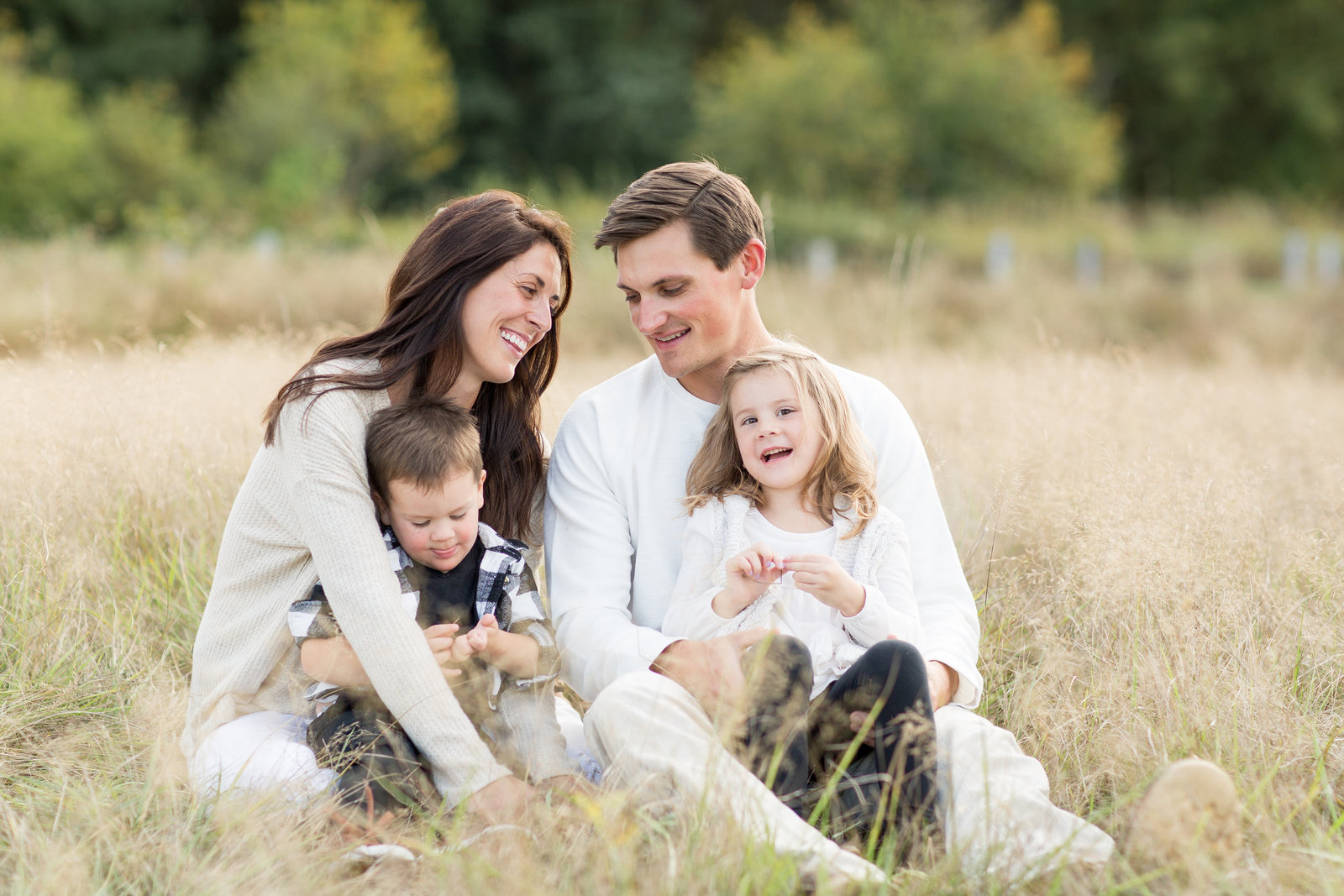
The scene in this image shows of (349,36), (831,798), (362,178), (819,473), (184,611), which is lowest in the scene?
(831,798)

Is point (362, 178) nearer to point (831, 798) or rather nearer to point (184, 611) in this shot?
point (184, 611)

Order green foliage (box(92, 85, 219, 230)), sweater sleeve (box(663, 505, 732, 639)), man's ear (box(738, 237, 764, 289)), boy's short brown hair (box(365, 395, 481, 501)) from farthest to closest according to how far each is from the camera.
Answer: green foliage (box(92, 85, 219, 230)) → man's ear (box(738, 237, 764, 289)) → sweater sleeve (box(663, 505, 732, 639)) → boy's short brown hair (box(365, 395, 481, 501))

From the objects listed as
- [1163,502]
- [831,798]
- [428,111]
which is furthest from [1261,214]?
[831,798]

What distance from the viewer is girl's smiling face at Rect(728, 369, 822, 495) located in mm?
2586

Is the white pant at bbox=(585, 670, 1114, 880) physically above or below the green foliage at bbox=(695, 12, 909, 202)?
below

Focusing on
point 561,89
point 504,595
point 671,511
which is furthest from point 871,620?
point 561,89

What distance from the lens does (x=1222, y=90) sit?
2528 cm

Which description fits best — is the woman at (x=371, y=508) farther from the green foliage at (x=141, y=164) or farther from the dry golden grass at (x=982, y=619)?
the green foliage at (x=141, y=164)

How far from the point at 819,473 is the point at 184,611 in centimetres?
187

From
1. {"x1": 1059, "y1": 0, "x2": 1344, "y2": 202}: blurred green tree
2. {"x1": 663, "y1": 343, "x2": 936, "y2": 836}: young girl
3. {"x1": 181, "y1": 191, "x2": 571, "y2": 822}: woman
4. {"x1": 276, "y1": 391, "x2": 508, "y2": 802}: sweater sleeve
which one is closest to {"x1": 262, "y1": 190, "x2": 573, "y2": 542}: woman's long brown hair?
{"x1": 181, "y1": 191, "x2": 571, "y2": 822}: woman

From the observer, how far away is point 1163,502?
10.2ft

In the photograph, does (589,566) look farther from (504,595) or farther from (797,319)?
(797,319)

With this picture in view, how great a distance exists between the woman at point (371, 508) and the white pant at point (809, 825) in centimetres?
27

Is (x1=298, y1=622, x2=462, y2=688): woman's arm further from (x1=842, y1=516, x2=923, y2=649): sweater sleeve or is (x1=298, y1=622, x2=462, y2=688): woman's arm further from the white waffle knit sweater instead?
(x1=842, y1=516, x2=923, y2=649): sweater sleeve
